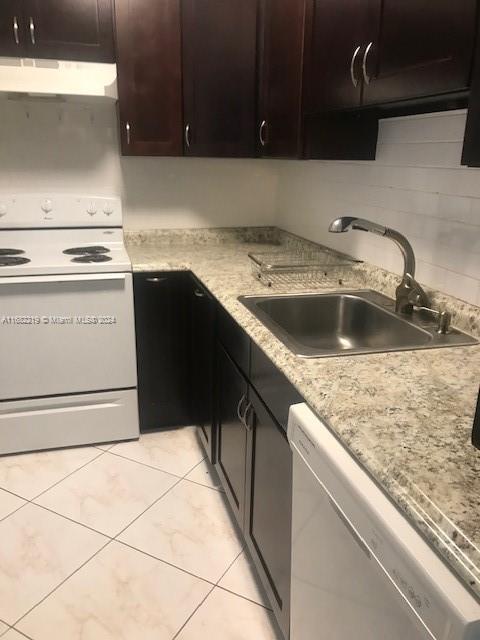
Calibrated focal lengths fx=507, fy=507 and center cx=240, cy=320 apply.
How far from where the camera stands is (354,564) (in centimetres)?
82

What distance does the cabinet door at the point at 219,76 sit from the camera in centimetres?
222

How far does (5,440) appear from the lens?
7.59ft

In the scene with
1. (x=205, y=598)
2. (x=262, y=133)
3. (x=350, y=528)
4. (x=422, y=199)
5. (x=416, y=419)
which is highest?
(x=262, y=133)

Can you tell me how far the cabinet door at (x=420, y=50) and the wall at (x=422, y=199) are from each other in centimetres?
32

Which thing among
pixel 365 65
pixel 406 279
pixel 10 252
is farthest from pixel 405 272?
pixel 10 252

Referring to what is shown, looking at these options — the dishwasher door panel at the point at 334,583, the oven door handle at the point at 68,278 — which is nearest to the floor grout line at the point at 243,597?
the dishwasher door panel at the point at 334,583

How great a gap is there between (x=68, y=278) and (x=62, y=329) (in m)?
0.23

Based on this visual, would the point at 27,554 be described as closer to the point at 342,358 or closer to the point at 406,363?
the point at 342,358

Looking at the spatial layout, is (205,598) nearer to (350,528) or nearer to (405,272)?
(350,528)

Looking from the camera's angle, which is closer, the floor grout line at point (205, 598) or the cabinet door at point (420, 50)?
the cabinet door at point (420, 50)

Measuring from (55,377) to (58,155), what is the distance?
1.13 m

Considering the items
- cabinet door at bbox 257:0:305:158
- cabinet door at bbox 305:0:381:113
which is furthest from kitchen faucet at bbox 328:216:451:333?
cabinet door at bbox 257:0:305:158

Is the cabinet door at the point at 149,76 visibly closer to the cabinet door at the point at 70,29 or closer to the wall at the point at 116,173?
the cabinet door at the point at 70,29

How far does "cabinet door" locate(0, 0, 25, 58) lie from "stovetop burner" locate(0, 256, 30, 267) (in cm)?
83
